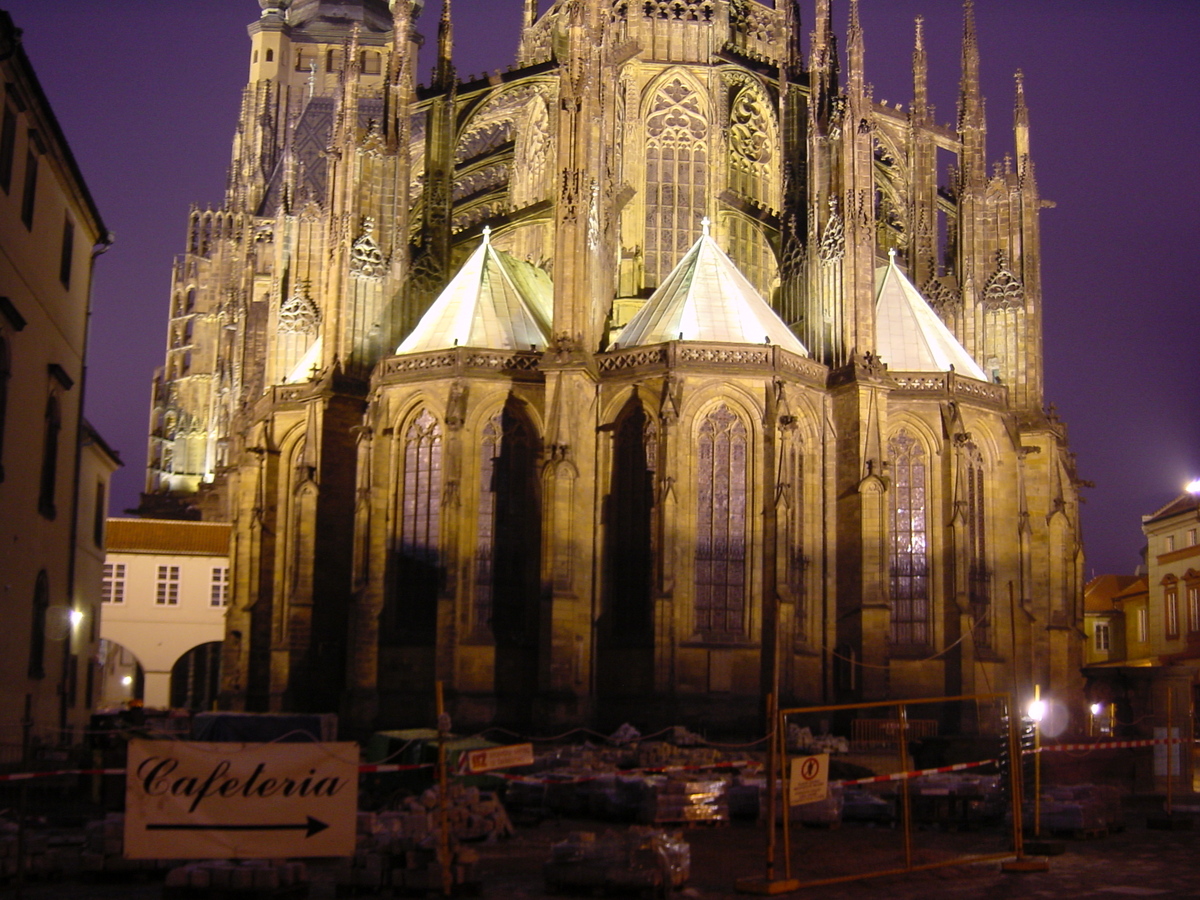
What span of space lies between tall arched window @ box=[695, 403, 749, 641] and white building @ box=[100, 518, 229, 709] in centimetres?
2514

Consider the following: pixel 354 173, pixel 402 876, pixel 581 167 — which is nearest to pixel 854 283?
pixel 581 167

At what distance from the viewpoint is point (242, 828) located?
46.5 feet

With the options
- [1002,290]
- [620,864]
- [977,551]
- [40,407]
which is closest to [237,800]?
[620,864]

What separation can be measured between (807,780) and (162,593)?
44.2 metres

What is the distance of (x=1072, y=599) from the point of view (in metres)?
43.5

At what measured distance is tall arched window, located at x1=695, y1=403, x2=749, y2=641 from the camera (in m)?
37.2

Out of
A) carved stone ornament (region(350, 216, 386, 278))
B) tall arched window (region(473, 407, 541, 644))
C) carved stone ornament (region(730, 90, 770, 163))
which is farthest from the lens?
carved stone ornament (region(730, 90, 770, 163))

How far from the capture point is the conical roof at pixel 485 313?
4019 cm

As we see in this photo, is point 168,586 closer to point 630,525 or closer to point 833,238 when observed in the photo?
point 630,525

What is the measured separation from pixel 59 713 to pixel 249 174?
50677mm

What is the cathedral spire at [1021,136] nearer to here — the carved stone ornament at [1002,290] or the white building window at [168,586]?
the carved stone ornament at [1002,290]

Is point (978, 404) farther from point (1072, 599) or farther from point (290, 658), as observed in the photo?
point (290, 658)

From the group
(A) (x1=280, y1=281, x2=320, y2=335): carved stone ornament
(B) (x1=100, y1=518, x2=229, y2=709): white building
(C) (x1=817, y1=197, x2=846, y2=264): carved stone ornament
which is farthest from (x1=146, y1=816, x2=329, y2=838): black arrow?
(B) (x1=100, y1=518, x2=229, y2=709): white building

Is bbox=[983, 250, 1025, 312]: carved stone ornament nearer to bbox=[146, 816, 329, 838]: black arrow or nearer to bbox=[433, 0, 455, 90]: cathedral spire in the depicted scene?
bbox=[433, 0, 455, 90]: cathedral spire
